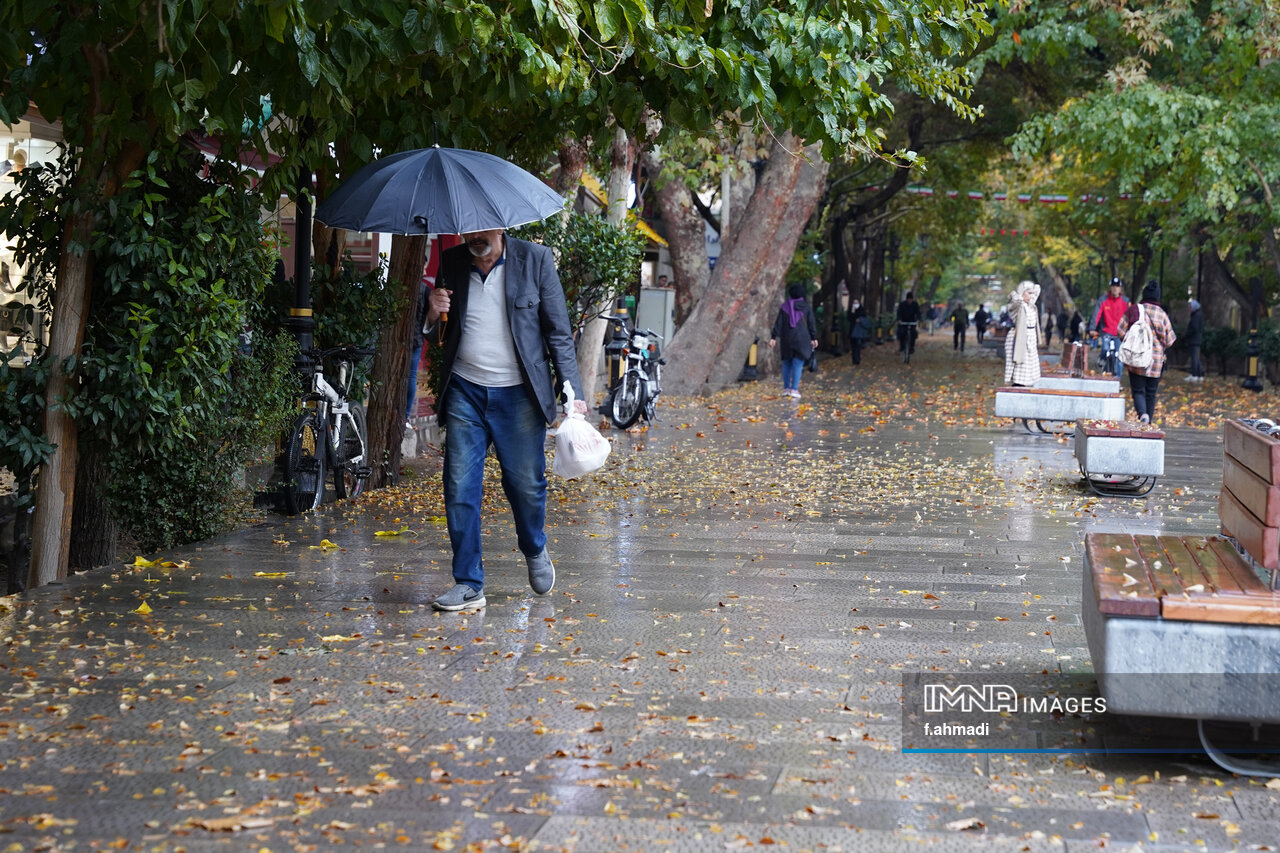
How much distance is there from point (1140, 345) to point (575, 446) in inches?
424

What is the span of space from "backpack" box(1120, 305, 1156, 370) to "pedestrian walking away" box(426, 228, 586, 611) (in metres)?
10.6

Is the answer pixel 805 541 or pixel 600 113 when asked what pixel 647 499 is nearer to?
pixel 805 541

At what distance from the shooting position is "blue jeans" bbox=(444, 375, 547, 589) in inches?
257

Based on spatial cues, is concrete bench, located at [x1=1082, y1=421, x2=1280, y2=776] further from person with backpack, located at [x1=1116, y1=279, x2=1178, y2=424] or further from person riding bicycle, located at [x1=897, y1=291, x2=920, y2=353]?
person riding bicycle, located at [x1=897, y1=291, x2=920, y2=353]

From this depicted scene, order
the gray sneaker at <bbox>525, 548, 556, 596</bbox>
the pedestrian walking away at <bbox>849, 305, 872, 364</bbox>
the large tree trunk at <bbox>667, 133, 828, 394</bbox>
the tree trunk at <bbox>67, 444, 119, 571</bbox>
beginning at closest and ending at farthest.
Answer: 1. the gray sneaker at <bbox>525, 548, 556, 596</bbox>
2. the tree trunk at <bbox>67, 444, 119, 571</bbox>
3. the large tree trunk at <bbox>667, 133, 828, 394</bbox>
4. the pedestrian walking away at <bbox>849, 305, 872, 364</bbox>

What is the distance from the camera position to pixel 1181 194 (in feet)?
74.4

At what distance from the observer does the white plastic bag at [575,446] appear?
6508 millimetres

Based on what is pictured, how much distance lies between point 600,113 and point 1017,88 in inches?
908

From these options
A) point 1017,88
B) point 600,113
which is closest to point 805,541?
point 600,113

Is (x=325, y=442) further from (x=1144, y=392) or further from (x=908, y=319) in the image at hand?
(x=908, y=319)

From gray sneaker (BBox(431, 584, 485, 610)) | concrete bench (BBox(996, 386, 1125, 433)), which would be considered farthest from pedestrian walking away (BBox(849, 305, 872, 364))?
gray sneaker (BBox(431, 584, 485, 610))

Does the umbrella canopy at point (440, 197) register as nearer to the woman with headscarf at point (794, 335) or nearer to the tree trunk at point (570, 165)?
the tree trunk at point (570, 165)

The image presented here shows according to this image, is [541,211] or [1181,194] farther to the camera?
[1181,194]

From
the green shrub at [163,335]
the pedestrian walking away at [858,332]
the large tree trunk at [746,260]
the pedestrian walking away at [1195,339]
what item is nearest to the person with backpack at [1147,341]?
the large tree trunk at [746,260]
